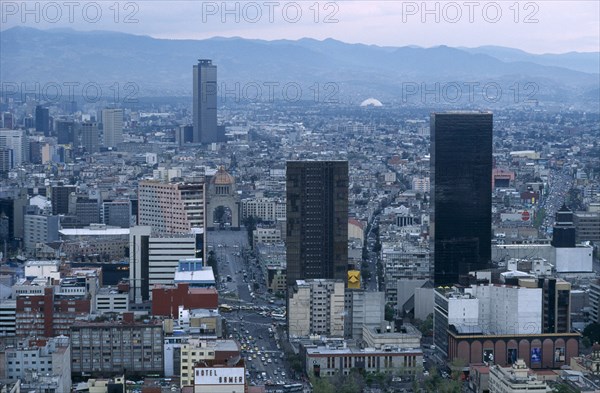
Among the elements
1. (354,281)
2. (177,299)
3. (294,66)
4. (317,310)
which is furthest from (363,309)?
(294,66)

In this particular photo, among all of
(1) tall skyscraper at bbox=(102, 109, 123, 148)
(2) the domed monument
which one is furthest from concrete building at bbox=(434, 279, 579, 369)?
(1) tall skyscraper at bbox=(102, 109, 123, 148)

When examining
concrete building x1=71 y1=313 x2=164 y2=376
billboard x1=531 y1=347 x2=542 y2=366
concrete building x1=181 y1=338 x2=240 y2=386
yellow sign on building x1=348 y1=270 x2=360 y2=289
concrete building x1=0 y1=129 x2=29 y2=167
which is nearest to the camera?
concrete building x1=181 y1=338 x2=240 y2=386

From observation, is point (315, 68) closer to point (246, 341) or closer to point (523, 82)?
point (523, 82)

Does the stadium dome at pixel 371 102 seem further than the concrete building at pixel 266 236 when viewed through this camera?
Yes

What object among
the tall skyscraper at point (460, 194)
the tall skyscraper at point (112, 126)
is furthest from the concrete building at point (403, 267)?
the tall skyscraper at point (112, 126)

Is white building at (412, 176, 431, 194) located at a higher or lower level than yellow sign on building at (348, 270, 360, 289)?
higher

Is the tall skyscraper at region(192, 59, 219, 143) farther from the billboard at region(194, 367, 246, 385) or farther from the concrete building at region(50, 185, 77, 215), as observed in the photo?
the billboard at region(194, 367, 246, 385)

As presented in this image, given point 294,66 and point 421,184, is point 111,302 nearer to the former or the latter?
point 421,184

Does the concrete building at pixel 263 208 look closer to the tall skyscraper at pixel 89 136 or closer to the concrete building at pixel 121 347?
the concrete building at pixel 121 347
